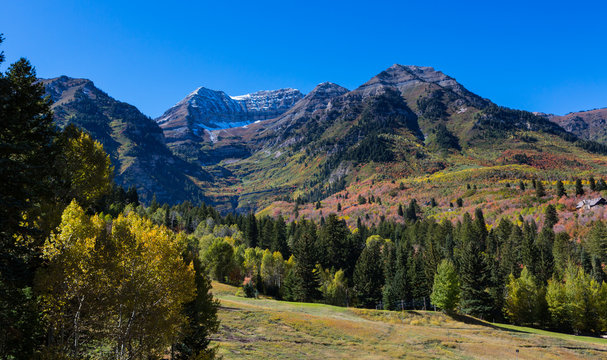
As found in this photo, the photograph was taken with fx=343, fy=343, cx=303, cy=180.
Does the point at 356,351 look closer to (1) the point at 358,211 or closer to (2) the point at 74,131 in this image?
(2) the point at 74,131

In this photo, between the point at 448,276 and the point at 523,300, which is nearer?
the point at 448,276

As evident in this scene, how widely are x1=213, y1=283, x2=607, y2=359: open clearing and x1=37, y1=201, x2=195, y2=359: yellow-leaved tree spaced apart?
38.9 ft

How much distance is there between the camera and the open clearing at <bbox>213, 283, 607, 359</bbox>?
1437 inches

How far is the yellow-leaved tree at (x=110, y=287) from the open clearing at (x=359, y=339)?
11.9m

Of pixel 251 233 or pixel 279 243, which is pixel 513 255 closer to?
pixel 279 243

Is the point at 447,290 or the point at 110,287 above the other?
the point at 110,287

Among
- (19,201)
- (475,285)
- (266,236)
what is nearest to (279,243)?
(266,236)

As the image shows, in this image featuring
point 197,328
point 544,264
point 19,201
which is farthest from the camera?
point 544,264

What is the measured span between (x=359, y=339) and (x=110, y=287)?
108ft

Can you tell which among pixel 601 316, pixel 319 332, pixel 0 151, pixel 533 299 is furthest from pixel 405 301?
pixel 0 151

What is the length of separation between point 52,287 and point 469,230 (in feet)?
373

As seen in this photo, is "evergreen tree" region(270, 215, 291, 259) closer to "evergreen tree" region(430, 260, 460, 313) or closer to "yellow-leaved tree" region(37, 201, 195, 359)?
"evergreen tree" region(430, 260, 460, 313)

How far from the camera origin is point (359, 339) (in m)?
43.3

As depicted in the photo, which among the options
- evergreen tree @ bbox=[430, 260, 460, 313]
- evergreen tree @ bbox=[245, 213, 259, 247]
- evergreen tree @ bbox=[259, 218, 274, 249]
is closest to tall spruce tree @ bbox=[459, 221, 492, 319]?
evergreen tree @ bbox=[430, 260, 460, 313]
